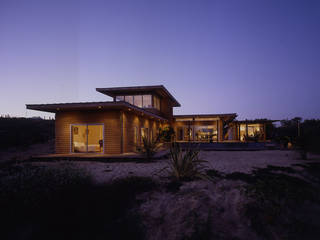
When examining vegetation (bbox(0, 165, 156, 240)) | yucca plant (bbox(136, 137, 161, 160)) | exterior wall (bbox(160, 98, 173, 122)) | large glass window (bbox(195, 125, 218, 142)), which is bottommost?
vegetation (bbox(0, 165, 156, 240))

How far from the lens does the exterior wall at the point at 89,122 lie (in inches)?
402

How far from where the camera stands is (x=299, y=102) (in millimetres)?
104000

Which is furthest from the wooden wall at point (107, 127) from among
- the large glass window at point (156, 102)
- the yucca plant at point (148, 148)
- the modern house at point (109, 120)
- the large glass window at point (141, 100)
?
the large glass window at point (156, 102)

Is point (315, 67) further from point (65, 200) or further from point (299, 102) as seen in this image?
point (65, 200)

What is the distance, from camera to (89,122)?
10.6 metres

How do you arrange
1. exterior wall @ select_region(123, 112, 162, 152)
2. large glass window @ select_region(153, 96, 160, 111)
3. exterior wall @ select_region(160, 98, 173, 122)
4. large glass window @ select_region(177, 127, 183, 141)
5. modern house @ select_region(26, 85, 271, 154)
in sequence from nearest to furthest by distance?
modern house @ select_region(26, 85, 271, 154)
exterior wall @ select_region(123, 112, 162, 152)
large glass window @ select_region(153, 96, 160, 111)
exterior wall @ select_region(160, 98, 173, 122)
large glass window @ select_region(177, 127, 183, 141)

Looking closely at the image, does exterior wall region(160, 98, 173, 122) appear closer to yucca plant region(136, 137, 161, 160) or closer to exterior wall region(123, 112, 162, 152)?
exterior wall region(123, 112, 162, 152)

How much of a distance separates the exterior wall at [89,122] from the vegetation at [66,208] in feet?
19.6

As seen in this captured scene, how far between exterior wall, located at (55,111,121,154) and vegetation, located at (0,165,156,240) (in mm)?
5969

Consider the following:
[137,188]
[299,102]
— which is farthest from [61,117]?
[299,102]

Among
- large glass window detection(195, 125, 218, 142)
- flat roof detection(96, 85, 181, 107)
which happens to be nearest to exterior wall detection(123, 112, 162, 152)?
flat roof detection(96, 85, 181, 107)

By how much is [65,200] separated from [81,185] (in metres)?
0.64

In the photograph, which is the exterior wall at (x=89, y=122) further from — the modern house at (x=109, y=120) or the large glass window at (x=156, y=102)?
the large glass window at (x=156, y=102)

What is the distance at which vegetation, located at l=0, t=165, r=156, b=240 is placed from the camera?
2.68 m
